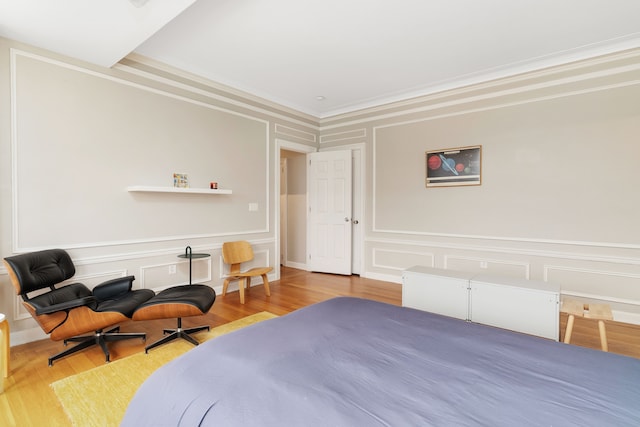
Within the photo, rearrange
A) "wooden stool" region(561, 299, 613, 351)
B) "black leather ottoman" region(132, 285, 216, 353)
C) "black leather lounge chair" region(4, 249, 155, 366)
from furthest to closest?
"black leather ottoman" region(132, 285, 216, 353) < "wooden stool" region(561, 299, 613, 351) < "black leather lounge chair" region(4, 249, 155, 366)

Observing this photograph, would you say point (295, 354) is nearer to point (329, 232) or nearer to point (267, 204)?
point (267, 204)

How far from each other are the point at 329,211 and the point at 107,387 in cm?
402

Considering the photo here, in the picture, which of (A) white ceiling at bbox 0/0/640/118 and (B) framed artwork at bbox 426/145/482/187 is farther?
(B) framed artwork at bbox 426/145/482/187

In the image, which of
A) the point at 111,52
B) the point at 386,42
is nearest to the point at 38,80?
the point at 111,52

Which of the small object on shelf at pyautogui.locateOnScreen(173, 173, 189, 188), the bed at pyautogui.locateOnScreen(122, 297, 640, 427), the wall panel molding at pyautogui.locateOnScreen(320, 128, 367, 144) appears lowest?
the bed at pyautogui.locateOnScreen(122, 297, 640, 427)

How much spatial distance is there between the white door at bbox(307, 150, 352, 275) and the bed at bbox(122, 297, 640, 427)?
3.86m

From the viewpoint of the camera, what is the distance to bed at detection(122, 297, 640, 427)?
0.98 m

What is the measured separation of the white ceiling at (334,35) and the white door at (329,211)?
1.55 metres

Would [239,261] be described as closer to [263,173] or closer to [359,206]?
[263,173]

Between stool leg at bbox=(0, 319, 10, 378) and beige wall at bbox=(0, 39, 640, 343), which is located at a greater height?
beige wall at bbox=(0, 39, 640, 343)

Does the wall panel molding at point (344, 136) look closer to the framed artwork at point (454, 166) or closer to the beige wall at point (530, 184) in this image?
the beige wall at point (530, 184)

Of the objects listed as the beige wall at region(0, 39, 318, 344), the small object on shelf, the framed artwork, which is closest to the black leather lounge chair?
the beige wall at region(0, 39, 318, 344)

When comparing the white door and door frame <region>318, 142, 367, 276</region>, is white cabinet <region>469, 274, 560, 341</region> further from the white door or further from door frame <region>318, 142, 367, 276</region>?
the white door

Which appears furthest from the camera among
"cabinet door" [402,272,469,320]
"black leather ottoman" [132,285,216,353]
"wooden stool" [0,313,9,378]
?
"cabinet door" [402,272,469,320]
